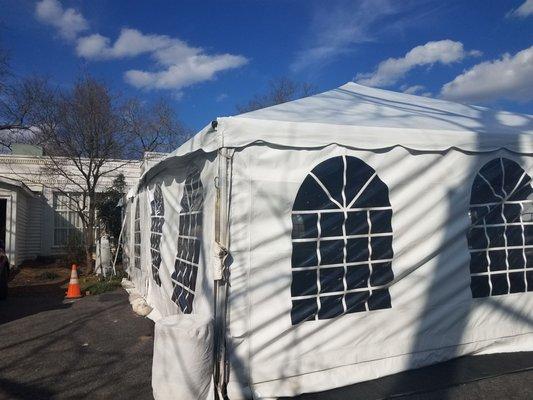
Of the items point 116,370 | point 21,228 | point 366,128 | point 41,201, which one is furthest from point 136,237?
point 41,201

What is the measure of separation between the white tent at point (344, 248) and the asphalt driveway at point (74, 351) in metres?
0.95

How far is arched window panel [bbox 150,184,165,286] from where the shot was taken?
7.25 m

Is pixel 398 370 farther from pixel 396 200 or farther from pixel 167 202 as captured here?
pixel 167 202

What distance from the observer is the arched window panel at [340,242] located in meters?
4.38

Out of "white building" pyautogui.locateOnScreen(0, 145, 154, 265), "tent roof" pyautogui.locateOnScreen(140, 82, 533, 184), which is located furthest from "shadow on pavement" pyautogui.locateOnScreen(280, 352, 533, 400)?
"white building" pyautogui.locateOnScreen(0, 145, 154, 265)

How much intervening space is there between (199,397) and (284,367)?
2.83 feet

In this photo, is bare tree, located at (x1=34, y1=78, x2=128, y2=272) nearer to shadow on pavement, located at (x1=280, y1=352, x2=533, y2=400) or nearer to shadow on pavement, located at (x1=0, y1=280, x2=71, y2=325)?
shadow on pavement, located at (x1=0, y1=280, x2=71, y2=325)

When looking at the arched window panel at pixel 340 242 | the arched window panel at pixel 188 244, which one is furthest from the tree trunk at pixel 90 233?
the arched window panel at pixel 340 242

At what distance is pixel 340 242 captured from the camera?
4.50m

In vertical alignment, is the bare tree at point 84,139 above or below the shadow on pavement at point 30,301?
above

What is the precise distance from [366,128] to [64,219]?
634 inches

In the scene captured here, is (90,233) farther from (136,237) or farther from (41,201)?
(136,237)

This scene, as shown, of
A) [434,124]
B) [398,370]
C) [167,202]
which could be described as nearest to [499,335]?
[398,370]

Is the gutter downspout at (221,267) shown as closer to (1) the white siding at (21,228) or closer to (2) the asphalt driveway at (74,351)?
(2) the asphalt driveway at (74,351)
